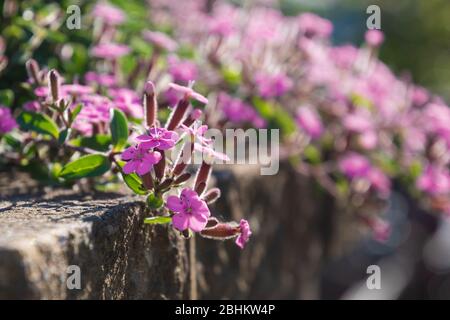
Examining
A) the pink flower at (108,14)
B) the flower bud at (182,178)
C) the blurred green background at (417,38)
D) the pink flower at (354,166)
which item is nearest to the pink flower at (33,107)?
the flower bud at (182,178)

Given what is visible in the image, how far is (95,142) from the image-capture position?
162 cm

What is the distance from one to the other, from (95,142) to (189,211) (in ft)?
1.50

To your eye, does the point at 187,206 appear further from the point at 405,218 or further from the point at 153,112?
the point at 405,218

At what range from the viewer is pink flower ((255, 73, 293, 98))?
250 cm

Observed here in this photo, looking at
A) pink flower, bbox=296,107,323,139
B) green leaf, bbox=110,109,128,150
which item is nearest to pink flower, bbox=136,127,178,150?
green leaf, bbox=110,109,128,150

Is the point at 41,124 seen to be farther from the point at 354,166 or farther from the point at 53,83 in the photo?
the point at 354,166

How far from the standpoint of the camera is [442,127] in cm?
273

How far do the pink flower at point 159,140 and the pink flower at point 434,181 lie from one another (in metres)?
1.74

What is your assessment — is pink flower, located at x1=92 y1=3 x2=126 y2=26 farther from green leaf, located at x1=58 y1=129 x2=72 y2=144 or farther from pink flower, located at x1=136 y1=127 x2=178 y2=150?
pink flower, located at x1=136 y1=127 x2=178 y2=150

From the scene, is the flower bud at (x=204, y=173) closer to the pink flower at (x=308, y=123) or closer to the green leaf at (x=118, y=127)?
the green leaf at (x=118, y=127)

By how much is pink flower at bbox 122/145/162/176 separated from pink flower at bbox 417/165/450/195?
176cm

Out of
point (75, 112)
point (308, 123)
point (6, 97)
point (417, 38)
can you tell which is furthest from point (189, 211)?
point (417, 38)

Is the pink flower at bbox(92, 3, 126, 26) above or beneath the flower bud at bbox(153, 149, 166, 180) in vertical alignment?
above
